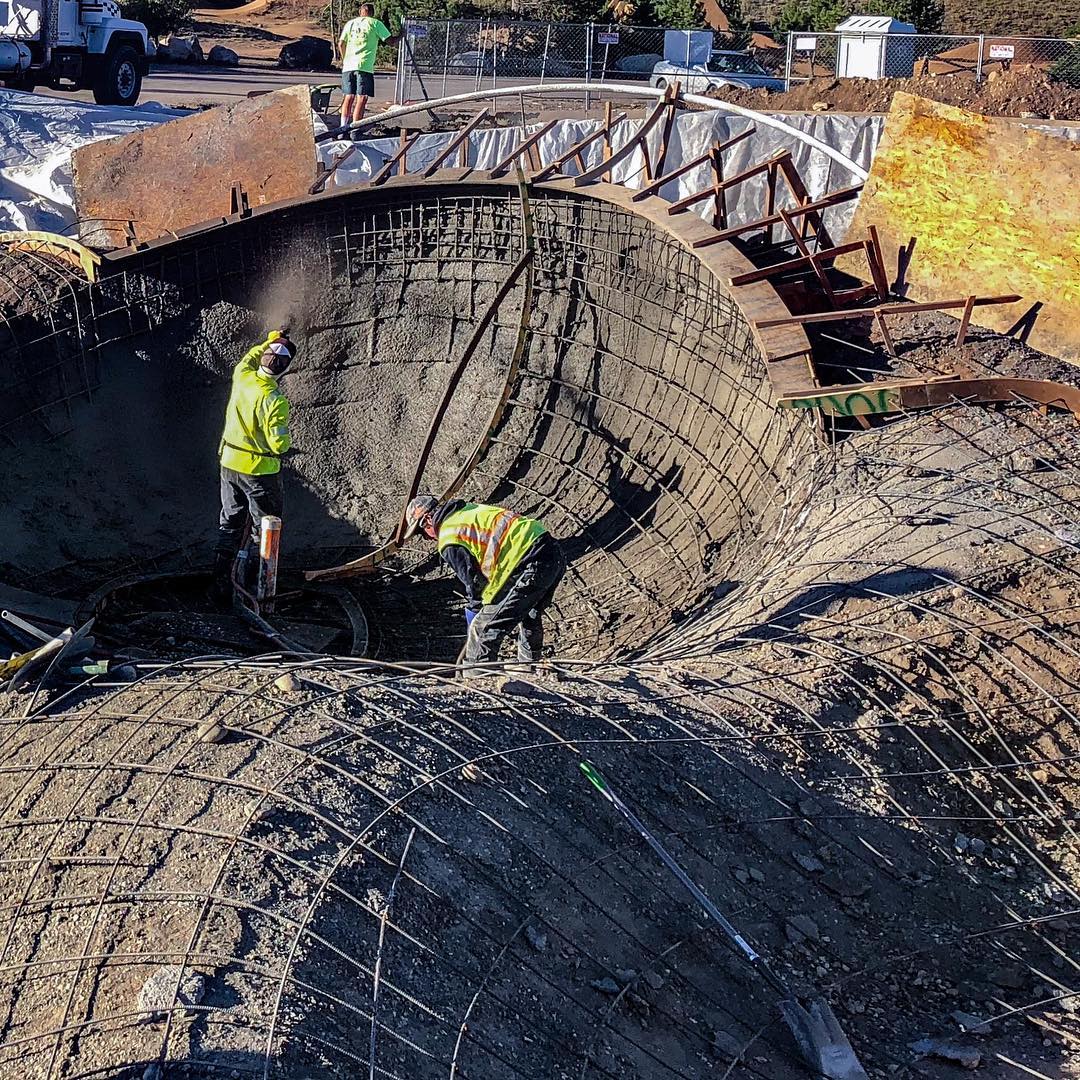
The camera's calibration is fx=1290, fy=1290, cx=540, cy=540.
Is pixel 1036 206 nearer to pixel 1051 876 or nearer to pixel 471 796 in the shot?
pixel 1051 876

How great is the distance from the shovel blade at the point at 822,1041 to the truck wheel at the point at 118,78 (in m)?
19.6

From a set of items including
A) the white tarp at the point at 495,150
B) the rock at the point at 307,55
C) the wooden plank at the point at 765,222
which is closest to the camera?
the wooden plank at the point at 765,222

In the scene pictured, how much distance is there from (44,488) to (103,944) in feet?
22.7

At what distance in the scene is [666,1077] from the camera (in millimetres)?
4523

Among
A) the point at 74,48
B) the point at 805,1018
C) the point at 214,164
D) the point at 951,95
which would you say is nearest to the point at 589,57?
the point at 951,95

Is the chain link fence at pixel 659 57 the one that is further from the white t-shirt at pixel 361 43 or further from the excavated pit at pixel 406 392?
the excavated pit at pixel 406 392

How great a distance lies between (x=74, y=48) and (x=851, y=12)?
55.1 ft

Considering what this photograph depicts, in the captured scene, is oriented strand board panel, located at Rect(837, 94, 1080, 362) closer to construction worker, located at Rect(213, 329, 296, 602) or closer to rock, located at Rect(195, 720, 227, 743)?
construction worker, located at Rect(213, 329, 296, 602)

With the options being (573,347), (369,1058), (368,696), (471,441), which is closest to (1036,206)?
(573,347)

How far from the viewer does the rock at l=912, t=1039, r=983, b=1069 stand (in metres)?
4.81

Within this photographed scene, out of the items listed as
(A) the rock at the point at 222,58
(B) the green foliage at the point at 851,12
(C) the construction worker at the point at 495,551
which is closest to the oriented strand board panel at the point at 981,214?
(C) the construction worker at the point at 495,551

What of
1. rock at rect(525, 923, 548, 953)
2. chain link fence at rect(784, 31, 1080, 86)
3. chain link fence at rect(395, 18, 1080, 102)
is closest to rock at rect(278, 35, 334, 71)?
chain link fence at rect(395, 18, 1080, 102)

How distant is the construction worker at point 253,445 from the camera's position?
900 centimetres

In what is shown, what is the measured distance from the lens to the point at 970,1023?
5.08 metres
